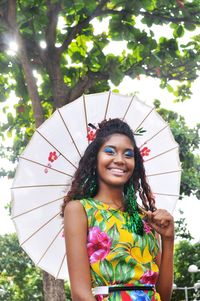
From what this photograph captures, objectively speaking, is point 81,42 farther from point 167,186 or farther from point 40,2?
point 167,186

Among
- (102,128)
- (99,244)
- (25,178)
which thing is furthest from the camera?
(25,178)

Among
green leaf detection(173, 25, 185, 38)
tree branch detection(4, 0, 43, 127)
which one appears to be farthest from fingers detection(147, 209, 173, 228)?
green leaf detection(173, 25, 185, 38)

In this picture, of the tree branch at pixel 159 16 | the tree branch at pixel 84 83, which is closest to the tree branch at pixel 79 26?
the tree branch at pixel 159 16

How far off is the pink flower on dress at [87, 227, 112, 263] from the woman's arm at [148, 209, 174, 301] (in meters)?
0.26

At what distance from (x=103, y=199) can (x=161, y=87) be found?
24.7ft

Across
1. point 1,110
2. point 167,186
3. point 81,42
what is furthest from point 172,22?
point 167,186

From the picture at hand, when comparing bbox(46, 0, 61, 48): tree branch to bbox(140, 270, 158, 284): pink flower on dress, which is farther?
bbox(46, 0, 61, 48): tree branch

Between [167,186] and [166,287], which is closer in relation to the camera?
[166,287]

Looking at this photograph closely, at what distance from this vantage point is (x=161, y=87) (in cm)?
1003

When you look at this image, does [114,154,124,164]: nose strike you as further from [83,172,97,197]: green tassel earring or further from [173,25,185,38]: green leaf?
[173,25,185,38]: green leaf

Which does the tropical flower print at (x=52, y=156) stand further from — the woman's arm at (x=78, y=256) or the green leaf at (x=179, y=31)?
the green leaf at (x=179, y=31)

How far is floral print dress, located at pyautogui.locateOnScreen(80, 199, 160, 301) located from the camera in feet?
→ 7.77

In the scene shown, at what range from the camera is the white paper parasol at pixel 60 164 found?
11.4ft

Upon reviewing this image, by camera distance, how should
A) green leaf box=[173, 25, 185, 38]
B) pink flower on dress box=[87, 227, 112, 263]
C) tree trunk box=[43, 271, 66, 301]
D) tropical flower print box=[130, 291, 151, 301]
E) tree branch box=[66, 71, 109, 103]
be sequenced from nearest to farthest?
tropical flower print box=[130, 291, 151, 301] → pink flower on dress box=[87, 227, 112, 263] → tree trunk box=[43, 271, 66, 301] → tree branch box=[66, 71, 109, 103] → green leaf box=[173, 25, 185, 38]
